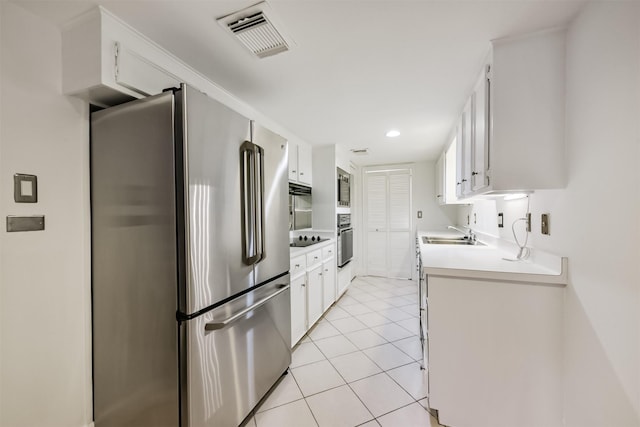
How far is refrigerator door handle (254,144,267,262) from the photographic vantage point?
1.60 m

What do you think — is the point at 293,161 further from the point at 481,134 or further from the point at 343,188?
the point at 481,134

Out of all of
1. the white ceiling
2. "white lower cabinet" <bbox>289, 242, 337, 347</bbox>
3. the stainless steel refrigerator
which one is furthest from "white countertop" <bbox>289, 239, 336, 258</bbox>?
the white ceiling

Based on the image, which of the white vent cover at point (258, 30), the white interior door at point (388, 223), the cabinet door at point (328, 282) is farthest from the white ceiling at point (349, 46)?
the white interior door at point (388, 223)

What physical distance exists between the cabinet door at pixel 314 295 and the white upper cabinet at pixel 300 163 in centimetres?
109

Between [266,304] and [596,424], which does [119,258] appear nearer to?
[266,304]

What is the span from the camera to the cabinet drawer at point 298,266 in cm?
224

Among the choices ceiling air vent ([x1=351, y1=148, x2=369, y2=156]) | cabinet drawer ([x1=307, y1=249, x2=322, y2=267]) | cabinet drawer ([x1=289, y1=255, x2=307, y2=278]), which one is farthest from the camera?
ceiling air vent ([x1=351, y1=148, x2=369, y2=156])

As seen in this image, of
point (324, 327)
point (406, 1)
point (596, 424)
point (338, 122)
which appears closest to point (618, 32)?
point (406, 1)

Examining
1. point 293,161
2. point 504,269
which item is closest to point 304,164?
point 293,161

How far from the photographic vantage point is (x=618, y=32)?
0.98 m

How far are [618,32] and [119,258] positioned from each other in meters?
2.35

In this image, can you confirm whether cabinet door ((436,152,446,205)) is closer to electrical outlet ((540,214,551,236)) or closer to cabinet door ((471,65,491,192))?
cabinet door ((471,65,491,192))

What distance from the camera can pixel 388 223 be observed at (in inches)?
198

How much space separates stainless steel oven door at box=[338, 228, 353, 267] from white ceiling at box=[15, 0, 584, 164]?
1.84 metres
